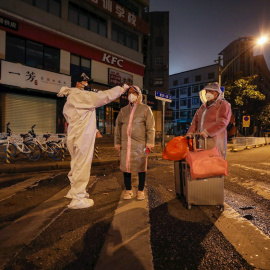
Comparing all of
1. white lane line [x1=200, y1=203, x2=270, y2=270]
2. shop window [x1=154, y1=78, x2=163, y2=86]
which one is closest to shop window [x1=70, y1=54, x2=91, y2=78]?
white lane line [x1=200, y1=203, x2=270, y2=270]

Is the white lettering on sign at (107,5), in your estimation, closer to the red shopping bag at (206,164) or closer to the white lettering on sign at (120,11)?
the white lettering on sign at (120,11)

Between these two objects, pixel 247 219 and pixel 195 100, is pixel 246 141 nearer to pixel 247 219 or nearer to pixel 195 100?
pixel 247 219

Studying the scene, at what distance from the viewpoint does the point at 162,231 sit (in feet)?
8.38

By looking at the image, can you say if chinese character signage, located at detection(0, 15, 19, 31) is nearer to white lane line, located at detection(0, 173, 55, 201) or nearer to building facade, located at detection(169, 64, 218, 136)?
white lane line, located at detection(0, 173, 55, 201)

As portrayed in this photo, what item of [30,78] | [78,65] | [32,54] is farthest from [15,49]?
[78,65]

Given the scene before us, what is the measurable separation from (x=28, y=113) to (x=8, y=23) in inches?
230

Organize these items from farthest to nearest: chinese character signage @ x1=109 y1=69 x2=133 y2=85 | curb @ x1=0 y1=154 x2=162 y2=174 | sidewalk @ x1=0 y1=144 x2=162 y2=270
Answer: chinese character signage @ x1=109 y1=69 x2=133 y2=85, curb @ x1=0 y1=154 x2=162 y2=174, sidewalk @ x1=0 y1=144 x2=162 y2=270

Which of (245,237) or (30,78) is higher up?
(30,78)

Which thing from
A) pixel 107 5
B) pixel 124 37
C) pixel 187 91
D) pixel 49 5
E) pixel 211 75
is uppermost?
pixel 211 75

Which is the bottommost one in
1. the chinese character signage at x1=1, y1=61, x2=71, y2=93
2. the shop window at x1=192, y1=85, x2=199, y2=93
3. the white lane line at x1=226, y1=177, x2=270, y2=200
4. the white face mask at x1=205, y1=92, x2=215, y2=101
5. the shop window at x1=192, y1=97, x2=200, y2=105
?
the white lane line at x1=226, y1=177, x2=270, y2=200

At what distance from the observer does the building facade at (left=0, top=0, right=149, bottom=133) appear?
14195 mm

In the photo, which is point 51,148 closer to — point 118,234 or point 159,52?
point 118,234

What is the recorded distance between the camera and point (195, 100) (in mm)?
52625

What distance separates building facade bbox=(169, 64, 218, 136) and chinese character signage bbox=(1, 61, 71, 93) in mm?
37361
